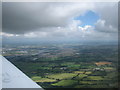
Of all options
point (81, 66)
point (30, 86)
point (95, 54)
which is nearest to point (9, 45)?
point (81, 66)

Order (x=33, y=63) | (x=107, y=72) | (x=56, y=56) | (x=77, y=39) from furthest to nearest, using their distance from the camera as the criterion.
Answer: (x=77, y=39) → (x=56, y=56) → (x=33, y=63) → (x=107, y=72)

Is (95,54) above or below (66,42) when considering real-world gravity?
below

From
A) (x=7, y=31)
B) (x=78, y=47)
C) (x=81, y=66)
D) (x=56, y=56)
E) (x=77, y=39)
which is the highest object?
(x=7, y=31)

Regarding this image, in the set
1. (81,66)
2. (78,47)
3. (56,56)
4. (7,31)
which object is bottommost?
(81,66)

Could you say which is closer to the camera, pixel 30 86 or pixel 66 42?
pixel 30 86

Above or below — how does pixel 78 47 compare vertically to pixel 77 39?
below

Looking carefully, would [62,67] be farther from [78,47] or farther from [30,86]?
[30,86]

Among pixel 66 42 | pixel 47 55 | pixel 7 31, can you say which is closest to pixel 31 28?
pixel 7 31

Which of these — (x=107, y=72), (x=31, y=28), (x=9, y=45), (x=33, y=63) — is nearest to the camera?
(x=107, y=72)

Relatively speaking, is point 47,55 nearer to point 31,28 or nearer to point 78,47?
point 78,47
